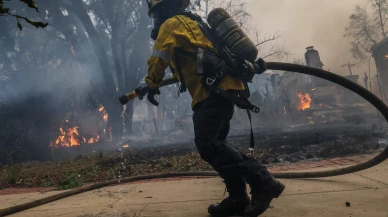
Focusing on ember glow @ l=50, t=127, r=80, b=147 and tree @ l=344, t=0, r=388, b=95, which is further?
tree @ l=344, t=0, r=388, b=95

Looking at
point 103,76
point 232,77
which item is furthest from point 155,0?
point 103,76

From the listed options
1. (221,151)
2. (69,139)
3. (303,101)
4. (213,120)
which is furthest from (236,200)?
(303,101)

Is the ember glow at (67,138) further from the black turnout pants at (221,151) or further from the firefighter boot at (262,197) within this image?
the firefighter boot at (262,197)

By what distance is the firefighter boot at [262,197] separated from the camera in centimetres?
179

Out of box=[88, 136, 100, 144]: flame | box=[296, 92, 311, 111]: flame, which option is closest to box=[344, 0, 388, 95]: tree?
box=[296, 92, 311, 111]: flame

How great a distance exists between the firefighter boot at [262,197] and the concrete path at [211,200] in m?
0.17

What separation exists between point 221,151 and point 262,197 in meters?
0.44

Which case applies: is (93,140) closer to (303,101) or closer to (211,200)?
(211,200)

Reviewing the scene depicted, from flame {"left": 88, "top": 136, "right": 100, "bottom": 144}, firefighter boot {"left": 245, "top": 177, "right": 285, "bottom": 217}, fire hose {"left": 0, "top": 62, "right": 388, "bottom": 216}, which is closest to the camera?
firefighter boot {"left": 245, "top": 177, "right": 285, "bottom": 217}

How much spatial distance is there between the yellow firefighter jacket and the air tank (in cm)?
13

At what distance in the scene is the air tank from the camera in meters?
2.07

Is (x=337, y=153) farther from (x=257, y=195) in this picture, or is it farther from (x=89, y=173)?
(x=89, y=173)

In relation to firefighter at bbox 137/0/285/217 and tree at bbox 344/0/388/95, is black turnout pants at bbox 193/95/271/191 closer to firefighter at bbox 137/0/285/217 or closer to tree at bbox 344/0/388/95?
firefighter at bbox 137/0/285/217

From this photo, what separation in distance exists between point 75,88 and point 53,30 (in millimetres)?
5863
